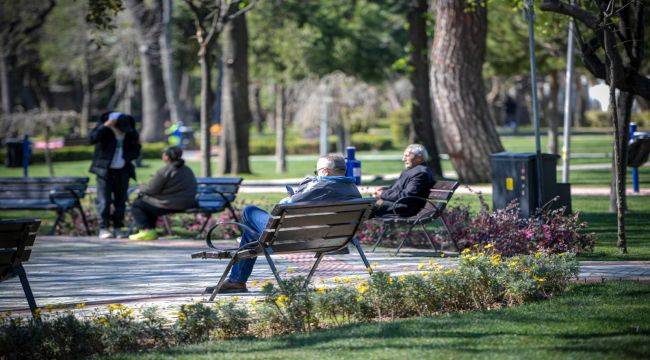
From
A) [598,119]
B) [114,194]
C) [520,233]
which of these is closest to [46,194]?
[114,194]

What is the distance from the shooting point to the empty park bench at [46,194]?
15031 mm

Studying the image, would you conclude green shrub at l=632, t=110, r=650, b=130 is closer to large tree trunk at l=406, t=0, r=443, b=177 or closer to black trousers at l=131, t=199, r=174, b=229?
large tree trunk at l=406, t=0, r=443, b=177

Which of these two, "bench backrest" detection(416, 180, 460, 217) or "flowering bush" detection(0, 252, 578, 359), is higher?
"bench backrest" detection(416, 180, 460, 217)

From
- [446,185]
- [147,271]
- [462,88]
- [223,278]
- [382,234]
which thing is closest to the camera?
[223,278]

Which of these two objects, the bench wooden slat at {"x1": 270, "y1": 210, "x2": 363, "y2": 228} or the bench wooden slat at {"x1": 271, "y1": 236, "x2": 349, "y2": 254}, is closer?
the bench wooden slat at {"x1": 270, "y1": 210, "x2": 363, "y2": 228}

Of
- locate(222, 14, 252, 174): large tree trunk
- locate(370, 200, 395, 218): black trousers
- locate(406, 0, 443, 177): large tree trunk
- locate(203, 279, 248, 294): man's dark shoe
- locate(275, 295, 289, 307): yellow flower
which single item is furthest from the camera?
locate(222, 14, 252, 174): large tree trunk

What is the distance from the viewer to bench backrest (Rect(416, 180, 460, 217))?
1150cm

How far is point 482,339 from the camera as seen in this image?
6594 millimetres

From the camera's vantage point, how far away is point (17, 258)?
7.67 metres

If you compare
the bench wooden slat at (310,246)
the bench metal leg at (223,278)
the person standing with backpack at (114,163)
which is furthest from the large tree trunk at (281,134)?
the bench metal leg at (223,278)

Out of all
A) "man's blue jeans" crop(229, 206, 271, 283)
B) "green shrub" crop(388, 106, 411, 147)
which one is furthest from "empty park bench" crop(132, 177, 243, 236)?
"green shrub" crop(388, 106, 411, 147)

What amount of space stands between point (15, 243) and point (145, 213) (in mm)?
6589

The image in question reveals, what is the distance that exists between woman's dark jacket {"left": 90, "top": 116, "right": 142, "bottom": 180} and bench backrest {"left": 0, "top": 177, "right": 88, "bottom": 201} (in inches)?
30.7

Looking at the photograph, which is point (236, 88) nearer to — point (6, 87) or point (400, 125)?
point (400, 125)
